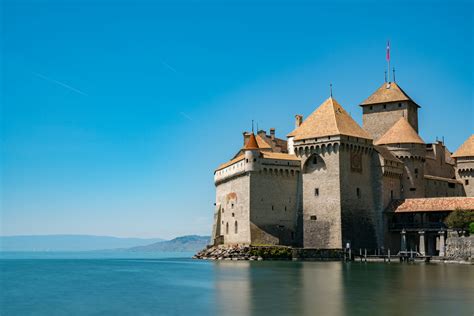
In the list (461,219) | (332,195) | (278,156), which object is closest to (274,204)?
(278,156)

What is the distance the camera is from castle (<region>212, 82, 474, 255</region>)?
5594cm

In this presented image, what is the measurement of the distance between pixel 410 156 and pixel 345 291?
34.6 m

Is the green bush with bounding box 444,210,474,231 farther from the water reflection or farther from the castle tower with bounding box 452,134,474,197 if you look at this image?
the castle tower with bounding box 452,134,474,197

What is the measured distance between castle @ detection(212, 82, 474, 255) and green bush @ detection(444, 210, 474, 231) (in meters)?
1.16

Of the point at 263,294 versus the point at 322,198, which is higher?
the point at 322,198

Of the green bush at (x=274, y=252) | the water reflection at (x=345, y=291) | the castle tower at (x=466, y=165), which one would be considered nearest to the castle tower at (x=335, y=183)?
the green bush at (x=274, y=252)

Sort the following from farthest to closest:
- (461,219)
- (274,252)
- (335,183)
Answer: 1. (335,183)
2. (274,252)
3. (461,219)

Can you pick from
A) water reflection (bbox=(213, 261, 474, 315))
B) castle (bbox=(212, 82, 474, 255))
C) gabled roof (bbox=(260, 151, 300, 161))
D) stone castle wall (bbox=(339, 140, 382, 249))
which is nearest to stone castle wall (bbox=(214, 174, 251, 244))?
castle (bbox=(212, 82, 474, 255))

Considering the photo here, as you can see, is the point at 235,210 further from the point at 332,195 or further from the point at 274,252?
the point at 332,195

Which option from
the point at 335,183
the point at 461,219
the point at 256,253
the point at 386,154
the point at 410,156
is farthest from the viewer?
the point at 410,156

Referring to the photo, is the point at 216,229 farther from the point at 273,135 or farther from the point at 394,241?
the point at 394,241

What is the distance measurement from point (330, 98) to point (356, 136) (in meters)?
4.94

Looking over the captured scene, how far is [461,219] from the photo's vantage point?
52.2 m

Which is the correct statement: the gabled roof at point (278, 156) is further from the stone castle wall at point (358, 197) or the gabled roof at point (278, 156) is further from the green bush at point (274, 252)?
the green bush at point (274, 252)
